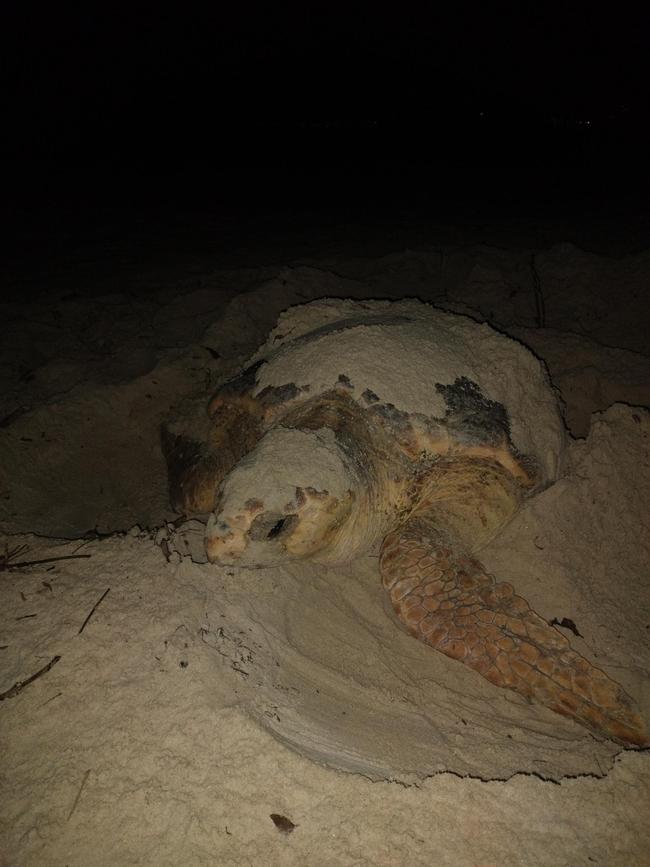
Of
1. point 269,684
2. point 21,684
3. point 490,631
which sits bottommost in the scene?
point 490,631

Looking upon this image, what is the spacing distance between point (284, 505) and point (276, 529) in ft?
0.35

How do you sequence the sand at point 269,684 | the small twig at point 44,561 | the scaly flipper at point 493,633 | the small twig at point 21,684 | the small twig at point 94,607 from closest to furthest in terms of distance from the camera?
the sand at point 269,684 → the small twig at point 21,684 → the small twig at point 94,607 → the scaly flipper at point 493,633 → the small twig at point 44,561

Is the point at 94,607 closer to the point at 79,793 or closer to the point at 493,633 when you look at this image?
the point at 79,793

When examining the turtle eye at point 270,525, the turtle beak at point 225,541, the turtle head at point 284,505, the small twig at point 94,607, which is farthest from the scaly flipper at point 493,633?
the small twig at point 94,607

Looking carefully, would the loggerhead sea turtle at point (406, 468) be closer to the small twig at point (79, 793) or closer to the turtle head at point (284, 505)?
the turtle head at point (284, 505)

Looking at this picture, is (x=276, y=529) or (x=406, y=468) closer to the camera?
(x=276, y=529)

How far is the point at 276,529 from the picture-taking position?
6.06ft

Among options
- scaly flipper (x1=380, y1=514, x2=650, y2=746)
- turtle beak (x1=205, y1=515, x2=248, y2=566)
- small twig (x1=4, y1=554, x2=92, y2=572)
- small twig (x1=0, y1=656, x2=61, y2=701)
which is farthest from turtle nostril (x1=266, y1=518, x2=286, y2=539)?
small twig (x1=0, y1=656, x2=61, y2=701)

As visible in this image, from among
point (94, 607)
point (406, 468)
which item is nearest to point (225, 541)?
point (94, 607)

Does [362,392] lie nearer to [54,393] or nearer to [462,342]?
[462,342]

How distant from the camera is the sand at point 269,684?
1.09m

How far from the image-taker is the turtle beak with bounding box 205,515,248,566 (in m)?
1.74

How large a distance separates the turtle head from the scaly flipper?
1.09 feet

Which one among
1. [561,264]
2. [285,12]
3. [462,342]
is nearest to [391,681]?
[462,342]
